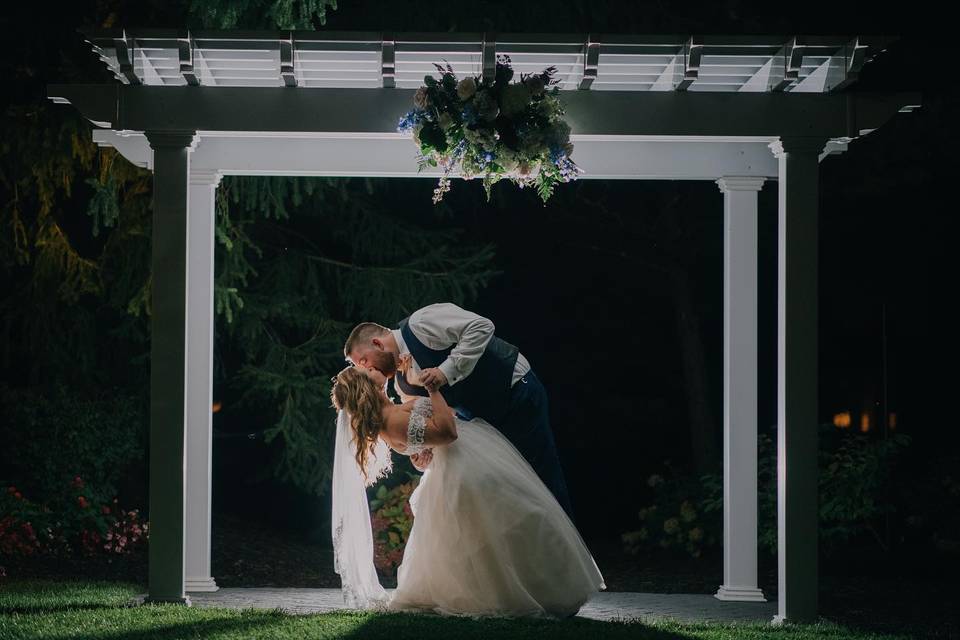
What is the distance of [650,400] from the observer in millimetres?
15562

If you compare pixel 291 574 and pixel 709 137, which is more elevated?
pixel 709 137

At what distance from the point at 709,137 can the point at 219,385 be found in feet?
29.1

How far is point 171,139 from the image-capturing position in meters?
6.43

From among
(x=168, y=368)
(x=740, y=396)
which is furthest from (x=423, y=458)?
(x=740, y=396)

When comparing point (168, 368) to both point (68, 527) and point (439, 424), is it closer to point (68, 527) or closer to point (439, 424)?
point (439, 424)

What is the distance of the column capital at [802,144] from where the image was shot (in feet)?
21.3

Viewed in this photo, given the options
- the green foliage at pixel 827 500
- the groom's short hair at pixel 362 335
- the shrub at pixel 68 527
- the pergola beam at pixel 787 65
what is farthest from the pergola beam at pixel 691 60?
the shrub at pixel 68 527

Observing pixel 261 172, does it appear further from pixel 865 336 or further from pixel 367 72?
pixel 865 336

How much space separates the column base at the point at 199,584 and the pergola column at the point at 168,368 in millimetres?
1224

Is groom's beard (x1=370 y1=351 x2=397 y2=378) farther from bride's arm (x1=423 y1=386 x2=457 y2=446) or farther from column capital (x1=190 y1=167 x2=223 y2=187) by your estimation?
column capital (x1=190 y1=167 x2=223 y2=187)

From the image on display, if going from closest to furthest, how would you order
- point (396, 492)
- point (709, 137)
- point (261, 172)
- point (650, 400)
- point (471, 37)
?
point (471, 37), point (709, 137), point (261, 172), point (396, 492), point (650, 400)

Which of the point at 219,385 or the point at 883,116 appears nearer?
the point at 883,116

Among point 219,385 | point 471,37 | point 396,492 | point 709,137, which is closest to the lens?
point 471,37

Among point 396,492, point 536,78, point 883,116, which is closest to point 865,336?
point 396,492
